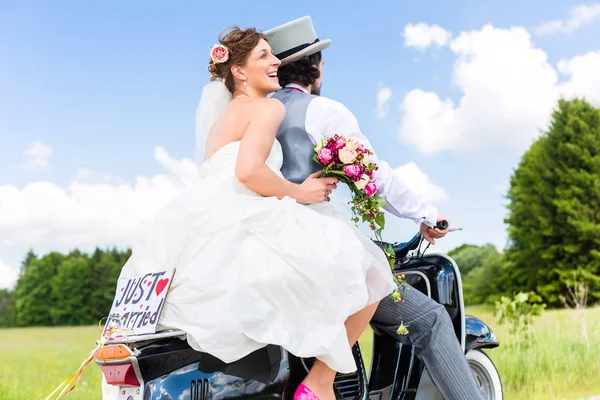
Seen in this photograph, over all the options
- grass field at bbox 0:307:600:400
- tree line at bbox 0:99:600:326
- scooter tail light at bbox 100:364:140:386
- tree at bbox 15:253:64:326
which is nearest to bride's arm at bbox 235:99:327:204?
scooter tail light at bbox 100:364:140:386

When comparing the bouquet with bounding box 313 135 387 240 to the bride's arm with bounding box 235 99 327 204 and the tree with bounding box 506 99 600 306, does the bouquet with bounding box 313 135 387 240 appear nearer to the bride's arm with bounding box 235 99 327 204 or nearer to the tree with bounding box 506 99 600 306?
the bride's arm with bounding box 235 99 327 204

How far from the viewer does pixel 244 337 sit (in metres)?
2.48

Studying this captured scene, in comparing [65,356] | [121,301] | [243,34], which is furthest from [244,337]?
[65,356]

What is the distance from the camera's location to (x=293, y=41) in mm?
3361

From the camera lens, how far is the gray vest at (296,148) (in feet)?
9.92

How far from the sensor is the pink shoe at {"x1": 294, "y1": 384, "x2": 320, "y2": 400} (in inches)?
107

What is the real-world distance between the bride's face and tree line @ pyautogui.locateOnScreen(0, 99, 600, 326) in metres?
24.3

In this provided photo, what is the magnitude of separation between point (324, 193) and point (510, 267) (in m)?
30.4

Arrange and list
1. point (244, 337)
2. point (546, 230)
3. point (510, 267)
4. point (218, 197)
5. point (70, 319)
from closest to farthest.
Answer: point (244, 337) → point (218, 197) → point (70, 319) → point (546, 230) → point (510, 267)

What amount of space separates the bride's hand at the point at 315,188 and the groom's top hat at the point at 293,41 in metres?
0.74

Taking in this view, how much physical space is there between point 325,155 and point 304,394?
1001 mm

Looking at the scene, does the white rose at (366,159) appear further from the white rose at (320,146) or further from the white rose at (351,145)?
the white rose at (320,146)

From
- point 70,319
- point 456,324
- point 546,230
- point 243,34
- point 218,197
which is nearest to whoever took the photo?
point 218,197

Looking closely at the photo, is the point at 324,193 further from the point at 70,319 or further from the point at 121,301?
the point at 70,319
